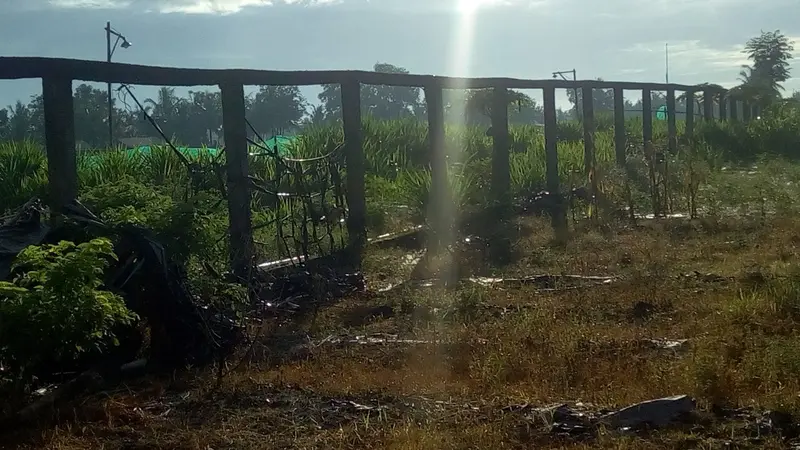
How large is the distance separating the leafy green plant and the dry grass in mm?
405

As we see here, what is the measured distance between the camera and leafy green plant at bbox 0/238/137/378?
4.27 meters

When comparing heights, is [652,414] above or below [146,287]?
below

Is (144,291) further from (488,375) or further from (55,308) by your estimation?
(488,375)

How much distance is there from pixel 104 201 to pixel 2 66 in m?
1.15

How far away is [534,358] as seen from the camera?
17.0ft

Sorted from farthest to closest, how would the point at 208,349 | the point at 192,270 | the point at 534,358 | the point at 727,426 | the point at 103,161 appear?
the point at 103,161 < the point at 192,270 < the point at 208,349 < the point at 534,358 < the point at 727,426

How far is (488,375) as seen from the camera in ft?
16.1

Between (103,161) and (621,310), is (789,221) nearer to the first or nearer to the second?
(621,310)

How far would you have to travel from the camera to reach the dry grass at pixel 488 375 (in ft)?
13.4


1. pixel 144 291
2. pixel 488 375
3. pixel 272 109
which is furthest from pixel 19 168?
pixel 272 109

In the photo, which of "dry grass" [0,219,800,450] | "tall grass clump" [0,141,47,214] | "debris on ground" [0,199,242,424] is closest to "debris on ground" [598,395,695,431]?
"dry grass" [0,219,800,450]

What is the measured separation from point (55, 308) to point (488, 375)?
7.20 ft

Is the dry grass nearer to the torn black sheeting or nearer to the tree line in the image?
the torn black sheeting

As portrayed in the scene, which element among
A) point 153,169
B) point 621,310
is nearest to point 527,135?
point 153,169
